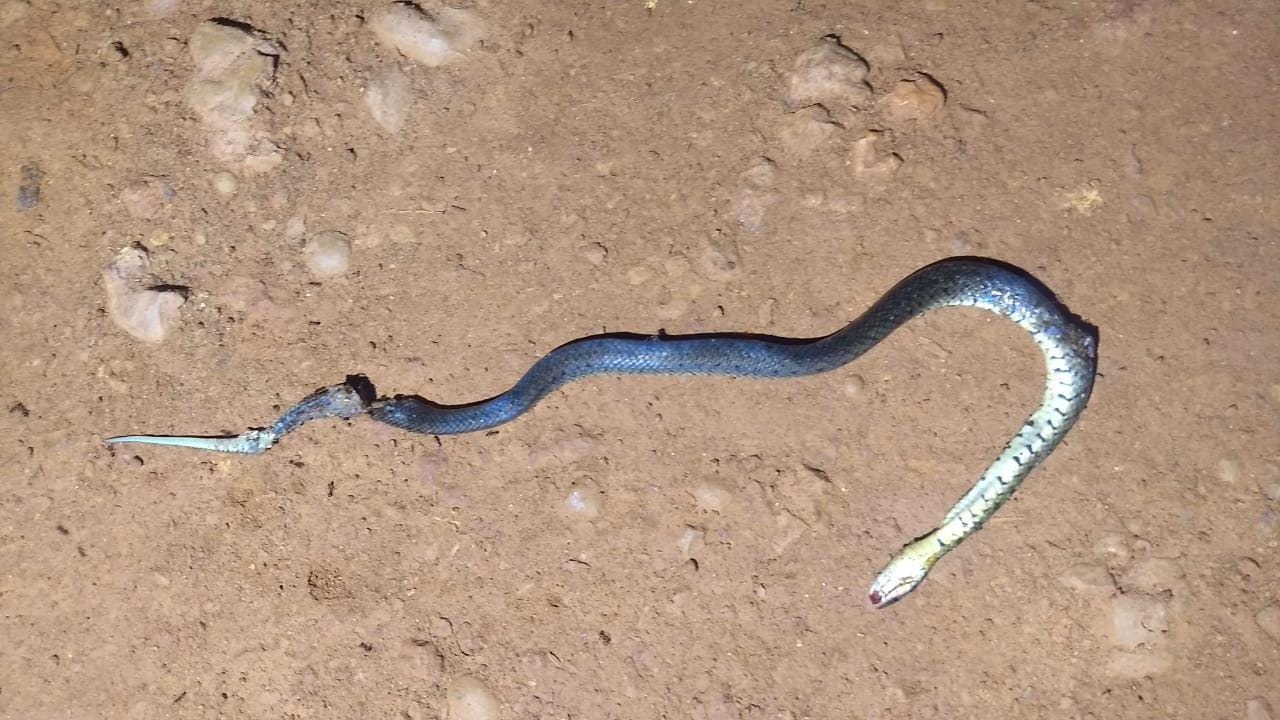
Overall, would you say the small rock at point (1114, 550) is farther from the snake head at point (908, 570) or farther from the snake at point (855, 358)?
the snake head at point (908, 570)

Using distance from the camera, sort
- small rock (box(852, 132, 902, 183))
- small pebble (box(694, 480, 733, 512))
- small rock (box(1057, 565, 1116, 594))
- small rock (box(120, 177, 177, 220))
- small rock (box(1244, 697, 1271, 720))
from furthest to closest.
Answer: small rock (box(120, 177, 177, 220)) → small rock (box(852, 132, 902, 183)) → small pebble (box(694, 480, 733, 512)) → small rock (box(1057, 565, 1116, 594)) → small rock (box(1244, 697, 1271, 720))

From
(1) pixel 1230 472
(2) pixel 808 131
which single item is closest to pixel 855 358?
(2) pixel 808 131

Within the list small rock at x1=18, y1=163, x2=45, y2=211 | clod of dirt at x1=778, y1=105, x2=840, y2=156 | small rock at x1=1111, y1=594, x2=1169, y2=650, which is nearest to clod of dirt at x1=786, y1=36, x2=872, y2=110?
clod of dirt at x1=778, y1=105, x2=840, y2=156

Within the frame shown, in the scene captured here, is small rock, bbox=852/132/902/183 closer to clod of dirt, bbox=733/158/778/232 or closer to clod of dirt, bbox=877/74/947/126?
clod of dirt, bbox=877/74/947/126

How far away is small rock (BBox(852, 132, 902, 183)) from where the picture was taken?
5.11 metres

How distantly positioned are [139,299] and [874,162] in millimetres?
4502

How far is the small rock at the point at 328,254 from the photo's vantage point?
17.3 ft

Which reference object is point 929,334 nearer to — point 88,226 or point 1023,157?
point 1023,157

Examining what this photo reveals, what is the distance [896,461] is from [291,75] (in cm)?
442

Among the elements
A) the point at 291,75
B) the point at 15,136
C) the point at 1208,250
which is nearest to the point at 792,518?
the point at 1208,250

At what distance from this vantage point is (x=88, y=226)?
5445mm

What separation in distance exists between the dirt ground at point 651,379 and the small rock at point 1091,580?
0.10 ft

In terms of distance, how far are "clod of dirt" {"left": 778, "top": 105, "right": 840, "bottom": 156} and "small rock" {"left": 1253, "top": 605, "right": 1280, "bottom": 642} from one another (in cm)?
352

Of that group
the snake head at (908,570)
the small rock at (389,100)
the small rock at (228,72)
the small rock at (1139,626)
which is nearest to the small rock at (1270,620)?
the small rock at (1139,626)
